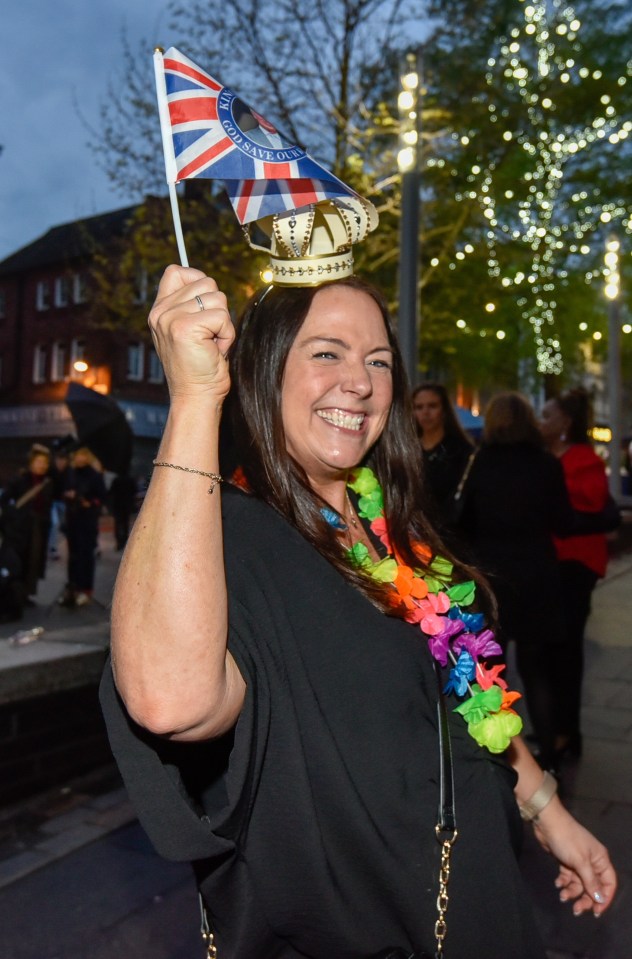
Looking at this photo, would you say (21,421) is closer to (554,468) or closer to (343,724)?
(554,468)

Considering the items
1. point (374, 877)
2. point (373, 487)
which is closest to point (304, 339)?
point (373, 487)

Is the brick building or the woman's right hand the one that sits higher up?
the brick building

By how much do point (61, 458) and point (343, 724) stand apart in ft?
54.3

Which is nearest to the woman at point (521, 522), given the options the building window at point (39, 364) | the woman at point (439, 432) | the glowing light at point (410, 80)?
the woman at point (439, 432)

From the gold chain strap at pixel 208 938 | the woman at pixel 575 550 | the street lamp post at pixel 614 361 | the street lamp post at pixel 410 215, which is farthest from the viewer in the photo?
the street lamp post at pixel 614 361

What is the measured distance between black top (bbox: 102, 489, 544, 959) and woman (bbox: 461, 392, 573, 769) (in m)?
3.19

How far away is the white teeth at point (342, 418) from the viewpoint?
180 centimetres

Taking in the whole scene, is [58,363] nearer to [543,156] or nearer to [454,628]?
[543,156]

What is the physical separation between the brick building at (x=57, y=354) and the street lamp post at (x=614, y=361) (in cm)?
2197

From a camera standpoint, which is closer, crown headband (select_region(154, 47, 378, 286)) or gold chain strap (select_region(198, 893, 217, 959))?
gold chain strap (select_region(198, 893, 217, 959))

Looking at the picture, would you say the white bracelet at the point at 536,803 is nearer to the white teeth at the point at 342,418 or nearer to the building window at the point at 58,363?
the white teeth at the point at 342,418

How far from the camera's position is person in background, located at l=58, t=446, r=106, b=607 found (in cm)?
1131

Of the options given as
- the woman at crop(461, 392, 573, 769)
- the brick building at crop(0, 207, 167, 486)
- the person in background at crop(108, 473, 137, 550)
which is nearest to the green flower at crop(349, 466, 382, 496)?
the woman at crop(461, 392, 573, 769)

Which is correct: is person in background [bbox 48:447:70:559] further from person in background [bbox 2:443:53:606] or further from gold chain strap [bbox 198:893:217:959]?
gold chain strap [bbox 198:893:217:959]
